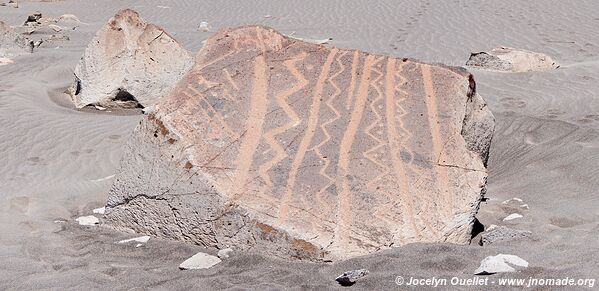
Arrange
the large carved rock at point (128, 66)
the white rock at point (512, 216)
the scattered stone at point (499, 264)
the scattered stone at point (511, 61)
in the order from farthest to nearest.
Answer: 1. the scattered stone at point (511, 61)
2. the large carved rock at point (128, 66)
3. the white rock at point (512, 216)
4. the scattered stone at point (499, 264)

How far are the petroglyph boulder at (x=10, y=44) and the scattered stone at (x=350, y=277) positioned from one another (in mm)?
8116

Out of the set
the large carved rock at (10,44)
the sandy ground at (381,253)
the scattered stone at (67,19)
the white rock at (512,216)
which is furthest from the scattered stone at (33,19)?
the white rock at (512,216)

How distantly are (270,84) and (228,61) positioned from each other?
36 cm

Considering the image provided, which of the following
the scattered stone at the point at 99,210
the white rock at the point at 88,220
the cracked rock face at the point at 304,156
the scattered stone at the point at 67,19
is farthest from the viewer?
the scattered stone at the point at 67,19

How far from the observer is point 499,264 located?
134 inches

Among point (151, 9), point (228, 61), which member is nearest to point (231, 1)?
point (151, 9)

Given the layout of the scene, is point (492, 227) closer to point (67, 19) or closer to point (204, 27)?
point (204, 27)

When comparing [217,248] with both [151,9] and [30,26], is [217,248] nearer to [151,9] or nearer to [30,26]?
[30,26]

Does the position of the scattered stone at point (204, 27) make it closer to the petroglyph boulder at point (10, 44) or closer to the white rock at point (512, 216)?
the petroglyph boulder at point (10, 44)

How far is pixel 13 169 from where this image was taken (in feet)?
19.9

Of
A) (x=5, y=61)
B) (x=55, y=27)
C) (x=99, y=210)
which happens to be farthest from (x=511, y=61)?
(x=55, y=27)

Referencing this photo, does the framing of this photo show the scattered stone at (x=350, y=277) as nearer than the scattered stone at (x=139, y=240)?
Yes

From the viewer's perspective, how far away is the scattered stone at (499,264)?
3.36 metres

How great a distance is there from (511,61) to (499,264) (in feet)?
21.5
